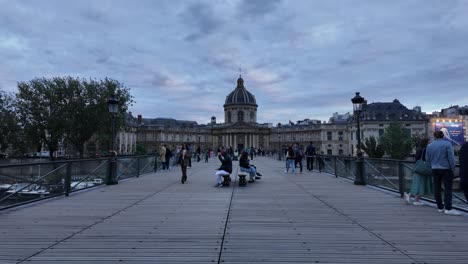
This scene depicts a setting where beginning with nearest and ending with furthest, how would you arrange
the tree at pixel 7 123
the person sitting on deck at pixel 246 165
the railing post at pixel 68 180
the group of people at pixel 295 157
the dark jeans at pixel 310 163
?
the railing post at pixel 68 180 → the person sitting on deck at pixel 246 165 → the group of people at pixel 295 157 → the dark jeans at pixel 310 163 → the tree at pixel 7 123

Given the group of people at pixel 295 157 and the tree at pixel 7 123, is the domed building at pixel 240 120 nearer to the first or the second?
the tree at pixel 7 123

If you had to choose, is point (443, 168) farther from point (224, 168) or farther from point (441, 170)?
point (224, 168)

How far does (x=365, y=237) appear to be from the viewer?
614 cm

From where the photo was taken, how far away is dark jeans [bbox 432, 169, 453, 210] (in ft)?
27.3

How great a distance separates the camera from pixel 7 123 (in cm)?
4150

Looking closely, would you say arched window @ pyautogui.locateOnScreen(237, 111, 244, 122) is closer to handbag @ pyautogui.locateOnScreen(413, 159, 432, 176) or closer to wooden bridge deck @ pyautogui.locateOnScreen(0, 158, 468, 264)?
wooden bridge deck @ pyautogui.locateOnScreen(0, 158, 468, 264)

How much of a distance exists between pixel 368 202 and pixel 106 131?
43.7 metres

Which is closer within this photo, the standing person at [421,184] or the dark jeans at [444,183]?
the dark jeans at [444,183]

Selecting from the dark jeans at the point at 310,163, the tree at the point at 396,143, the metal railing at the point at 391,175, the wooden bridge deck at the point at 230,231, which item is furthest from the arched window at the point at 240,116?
the wooden bridge deck at the point at 230,231

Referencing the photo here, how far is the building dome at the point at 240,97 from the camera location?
128 meters

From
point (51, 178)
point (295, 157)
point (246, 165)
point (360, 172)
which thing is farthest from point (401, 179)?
point (51, 178)

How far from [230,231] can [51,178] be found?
7.52 m

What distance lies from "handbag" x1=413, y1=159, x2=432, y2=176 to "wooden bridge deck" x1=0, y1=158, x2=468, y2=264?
97 cm

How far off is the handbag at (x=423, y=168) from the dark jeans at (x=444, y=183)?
0.45 m
